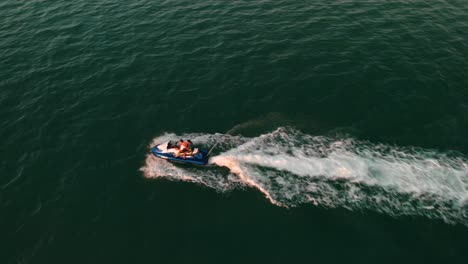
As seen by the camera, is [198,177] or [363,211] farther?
[198,177]

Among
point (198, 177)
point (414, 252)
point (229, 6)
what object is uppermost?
point (229, 6)

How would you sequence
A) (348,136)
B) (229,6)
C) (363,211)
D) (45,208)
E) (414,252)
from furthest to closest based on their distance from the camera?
(229,6) → (348,136) → (45,208) → (363,211) → (414,252)

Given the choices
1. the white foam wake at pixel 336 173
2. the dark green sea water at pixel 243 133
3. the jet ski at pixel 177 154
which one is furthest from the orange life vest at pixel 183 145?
the dark green sea water at pixel 243 133

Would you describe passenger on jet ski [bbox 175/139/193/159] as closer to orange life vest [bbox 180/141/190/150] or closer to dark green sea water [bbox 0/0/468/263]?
orange life vest [bbox 180/141/190/150]

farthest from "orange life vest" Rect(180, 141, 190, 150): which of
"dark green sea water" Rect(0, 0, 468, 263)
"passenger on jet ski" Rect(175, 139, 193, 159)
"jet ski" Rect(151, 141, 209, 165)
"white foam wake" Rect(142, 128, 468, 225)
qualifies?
"dark green sea water" Rect(0, 0, 468, 263)

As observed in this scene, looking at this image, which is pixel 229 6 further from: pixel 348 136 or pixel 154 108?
pixel 348 136

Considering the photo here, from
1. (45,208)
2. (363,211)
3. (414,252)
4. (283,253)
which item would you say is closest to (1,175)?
(45,208)
